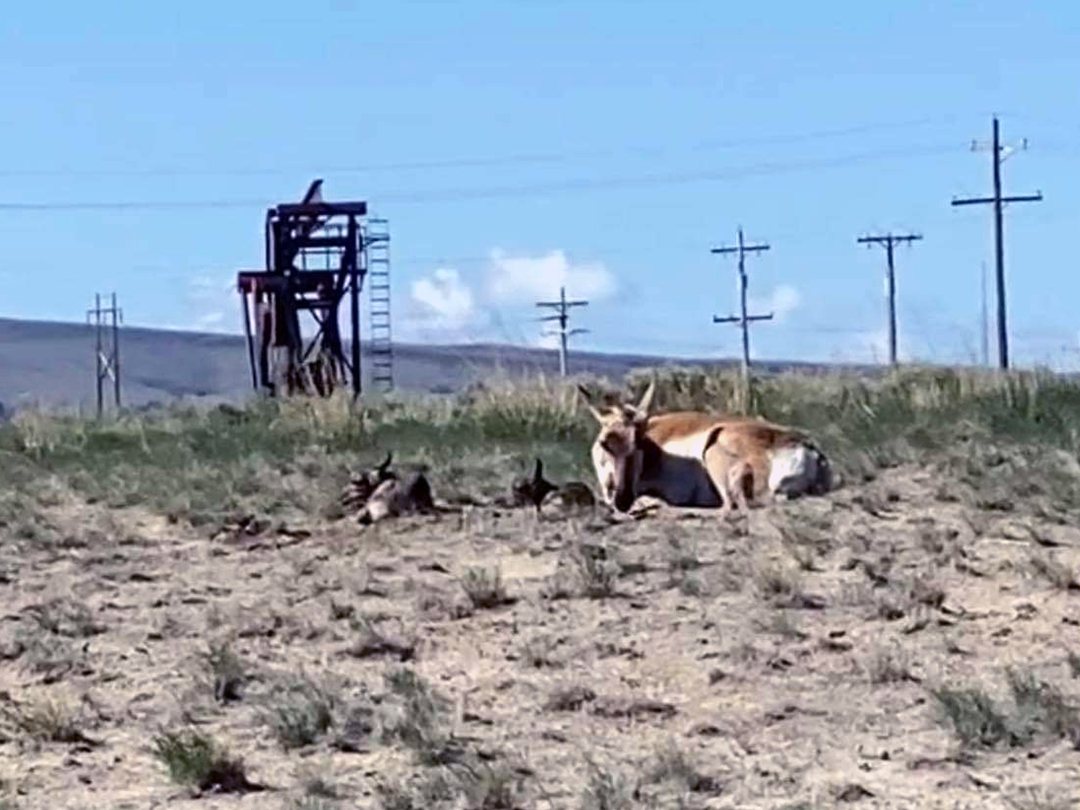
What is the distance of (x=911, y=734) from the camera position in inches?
433

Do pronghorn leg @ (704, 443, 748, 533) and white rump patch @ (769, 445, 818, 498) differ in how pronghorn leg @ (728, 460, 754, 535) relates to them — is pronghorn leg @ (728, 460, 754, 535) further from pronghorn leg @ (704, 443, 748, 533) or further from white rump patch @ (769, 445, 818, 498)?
white rump patch @ (769, 445, 818, 498)

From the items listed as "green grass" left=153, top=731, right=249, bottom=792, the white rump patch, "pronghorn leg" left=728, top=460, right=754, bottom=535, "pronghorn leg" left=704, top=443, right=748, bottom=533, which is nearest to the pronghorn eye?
"pronghorn leg" left=704, top=443, right=748, bottom=533

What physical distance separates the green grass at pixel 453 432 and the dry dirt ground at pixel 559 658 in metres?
2.70

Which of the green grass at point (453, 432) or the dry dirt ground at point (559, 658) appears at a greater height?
the green grass at point (453, 432)

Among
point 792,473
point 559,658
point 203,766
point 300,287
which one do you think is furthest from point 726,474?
point 300,287

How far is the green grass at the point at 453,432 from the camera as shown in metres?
20.7

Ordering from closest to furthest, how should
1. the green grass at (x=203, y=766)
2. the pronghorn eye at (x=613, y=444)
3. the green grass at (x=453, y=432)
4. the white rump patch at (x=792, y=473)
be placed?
the green grass at (x=203, y=766) < the white rump patch at (x=792, y=473) < the pronghorn eye at (x=613, y=444) < the green grass at (x=453, y=432)

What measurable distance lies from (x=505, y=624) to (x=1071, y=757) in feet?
13.7

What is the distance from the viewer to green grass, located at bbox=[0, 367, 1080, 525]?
814 inches

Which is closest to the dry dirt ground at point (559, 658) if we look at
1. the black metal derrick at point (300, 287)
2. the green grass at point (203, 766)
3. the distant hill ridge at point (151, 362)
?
the green grass at point (203, 766)

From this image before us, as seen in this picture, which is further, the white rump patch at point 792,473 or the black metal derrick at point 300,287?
the black metal derrick at point 300,287

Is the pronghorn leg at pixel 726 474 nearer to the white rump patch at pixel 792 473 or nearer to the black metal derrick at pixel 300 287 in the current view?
the white rump patch at pixel 792 473

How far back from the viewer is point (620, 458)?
1850 centimetres

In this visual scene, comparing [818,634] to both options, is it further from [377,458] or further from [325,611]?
[377,458]
